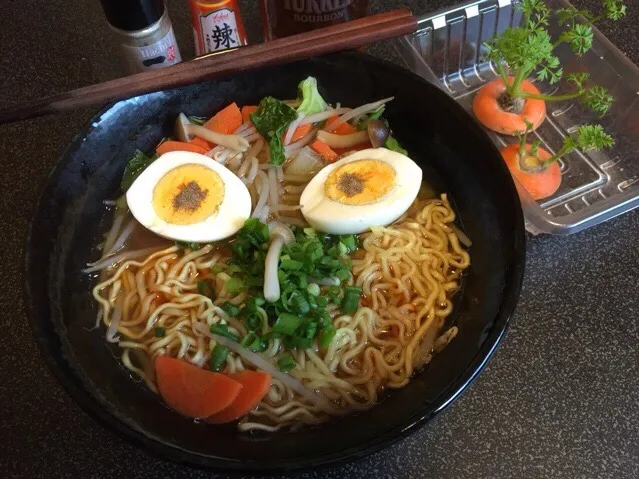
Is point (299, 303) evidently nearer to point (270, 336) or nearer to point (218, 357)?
point (270, 336)

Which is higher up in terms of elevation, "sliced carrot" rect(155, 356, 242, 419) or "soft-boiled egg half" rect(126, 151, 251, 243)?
"soft-boiled egg half" rect(126, 151, 251, 243)

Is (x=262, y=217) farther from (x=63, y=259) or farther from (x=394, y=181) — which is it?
(x=63, y=259)

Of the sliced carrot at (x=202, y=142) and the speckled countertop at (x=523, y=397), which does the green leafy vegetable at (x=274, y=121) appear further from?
the speckled countertop at (x=523, y=397)

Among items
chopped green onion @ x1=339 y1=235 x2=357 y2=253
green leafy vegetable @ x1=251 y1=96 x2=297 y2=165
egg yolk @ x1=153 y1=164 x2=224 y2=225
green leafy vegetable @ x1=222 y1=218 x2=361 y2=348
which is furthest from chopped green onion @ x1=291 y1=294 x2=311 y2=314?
green leafy vegetable @ x1=251 y1=96 x2=297 y2=165

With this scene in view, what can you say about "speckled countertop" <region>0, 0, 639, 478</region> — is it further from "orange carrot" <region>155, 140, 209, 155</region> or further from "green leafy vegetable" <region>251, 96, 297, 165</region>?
"green leafy vegetable" <region>251, 96, 297, 165</region>

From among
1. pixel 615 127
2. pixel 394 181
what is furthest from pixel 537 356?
pixel 615 127

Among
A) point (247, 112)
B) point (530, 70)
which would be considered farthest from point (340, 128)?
point (530, 70)
